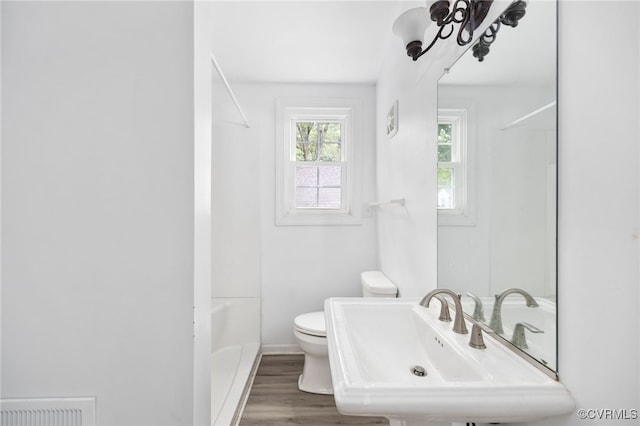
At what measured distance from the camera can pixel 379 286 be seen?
1971 mm

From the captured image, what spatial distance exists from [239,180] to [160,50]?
1.17 meters

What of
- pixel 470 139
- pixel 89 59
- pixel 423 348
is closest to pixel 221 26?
pixel 89 59

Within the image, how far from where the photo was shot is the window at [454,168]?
110cm

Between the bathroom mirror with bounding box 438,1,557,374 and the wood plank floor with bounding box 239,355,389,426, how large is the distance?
1.13m

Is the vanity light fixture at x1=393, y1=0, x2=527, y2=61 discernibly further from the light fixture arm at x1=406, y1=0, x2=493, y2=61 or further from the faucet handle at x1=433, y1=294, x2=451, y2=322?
the faucet handle at x1=433, y1=294, x2=451, y2=322

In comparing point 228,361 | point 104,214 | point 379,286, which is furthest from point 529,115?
point 228,361

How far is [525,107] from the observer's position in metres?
0.80

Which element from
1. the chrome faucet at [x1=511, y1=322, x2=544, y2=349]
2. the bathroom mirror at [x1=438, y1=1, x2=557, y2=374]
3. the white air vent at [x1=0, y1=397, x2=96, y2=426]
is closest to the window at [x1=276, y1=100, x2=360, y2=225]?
the bathroom mirror at [x1=438, y1=1, x2=557, y2=374]

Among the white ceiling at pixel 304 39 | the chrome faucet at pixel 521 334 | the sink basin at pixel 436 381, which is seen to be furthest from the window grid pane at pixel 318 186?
the chrome faucet at pixel 521 334

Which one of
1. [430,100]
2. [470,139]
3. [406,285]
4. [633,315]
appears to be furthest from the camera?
[406,285]

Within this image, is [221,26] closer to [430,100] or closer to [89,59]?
[89,59]

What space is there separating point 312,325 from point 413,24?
1.73 meters

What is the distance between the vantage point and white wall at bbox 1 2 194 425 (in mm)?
1021

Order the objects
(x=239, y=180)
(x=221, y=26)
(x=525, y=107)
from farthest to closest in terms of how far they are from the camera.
→ (x=239, y=180), (x=221, y=26), (x=525, y=107)
